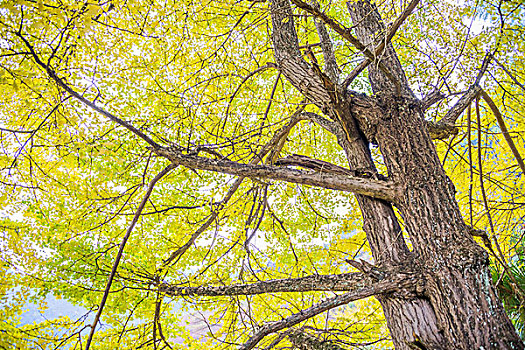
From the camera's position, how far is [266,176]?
93.0 inches

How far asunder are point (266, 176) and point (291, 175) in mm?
177

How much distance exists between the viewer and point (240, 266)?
350cm

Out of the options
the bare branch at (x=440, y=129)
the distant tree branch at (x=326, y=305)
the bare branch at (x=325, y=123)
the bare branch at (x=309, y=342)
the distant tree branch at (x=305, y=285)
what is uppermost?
the bare branch at (x=325, y=123)

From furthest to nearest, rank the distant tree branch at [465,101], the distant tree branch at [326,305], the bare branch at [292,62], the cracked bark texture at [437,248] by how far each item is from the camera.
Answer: the bare branch at [292,62]
the distant tree branch at [465,101]
the distant tree branch at [326,305]
the cracked bark texture at [437,248]

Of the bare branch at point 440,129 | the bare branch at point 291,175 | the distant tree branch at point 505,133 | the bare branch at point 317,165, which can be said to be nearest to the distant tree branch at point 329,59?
the bare branch at point 317,165

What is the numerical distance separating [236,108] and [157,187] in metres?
1.35

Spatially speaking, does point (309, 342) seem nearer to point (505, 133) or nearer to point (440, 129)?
point (440, 129)

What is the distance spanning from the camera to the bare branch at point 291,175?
2.28m

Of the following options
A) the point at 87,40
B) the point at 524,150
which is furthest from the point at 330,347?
the point at 524,150

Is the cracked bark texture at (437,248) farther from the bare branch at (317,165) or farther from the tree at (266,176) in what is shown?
the bare branch at (317,165)

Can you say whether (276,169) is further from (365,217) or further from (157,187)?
(157,187)

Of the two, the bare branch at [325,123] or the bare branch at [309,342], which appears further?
the bare branch at [325,123]

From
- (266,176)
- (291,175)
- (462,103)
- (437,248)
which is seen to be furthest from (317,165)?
(462,103)

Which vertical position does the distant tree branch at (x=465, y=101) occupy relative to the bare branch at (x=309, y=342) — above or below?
above
